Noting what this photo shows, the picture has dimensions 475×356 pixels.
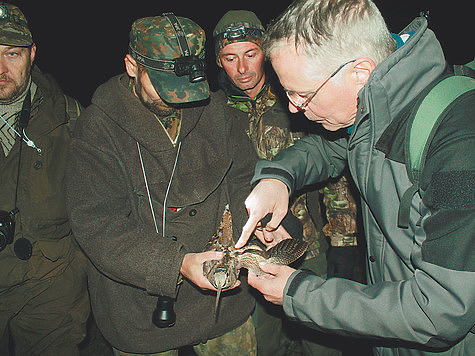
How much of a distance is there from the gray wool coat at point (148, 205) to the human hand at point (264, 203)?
31 cm

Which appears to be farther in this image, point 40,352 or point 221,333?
point 40,352

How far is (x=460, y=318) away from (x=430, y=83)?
1.18m

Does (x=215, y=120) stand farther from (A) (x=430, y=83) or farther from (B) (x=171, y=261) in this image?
(A) (x=430, y=83)

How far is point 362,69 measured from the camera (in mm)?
2008

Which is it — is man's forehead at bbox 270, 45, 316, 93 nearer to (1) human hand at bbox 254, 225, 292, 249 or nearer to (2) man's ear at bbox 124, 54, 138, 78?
(2) man's ear at bbox 124, 54, 138, 78

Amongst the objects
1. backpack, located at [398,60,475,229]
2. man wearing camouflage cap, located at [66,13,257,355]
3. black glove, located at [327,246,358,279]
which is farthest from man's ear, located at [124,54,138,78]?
black glove, located at [327,246,358,279]

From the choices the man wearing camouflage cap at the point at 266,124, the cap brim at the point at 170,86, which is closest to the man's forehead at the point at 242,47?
the man wearing camouflage cap at the point at 266,124

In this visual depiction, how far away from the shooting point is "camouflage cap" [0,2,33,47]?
3.19m

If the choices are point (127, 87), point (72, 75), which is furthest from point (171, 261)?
point (72, 75)

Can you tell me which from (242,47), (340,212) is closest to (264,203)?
(340,212)

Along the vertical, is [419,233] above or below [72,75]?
above

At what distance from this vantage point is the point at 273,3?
16562mm

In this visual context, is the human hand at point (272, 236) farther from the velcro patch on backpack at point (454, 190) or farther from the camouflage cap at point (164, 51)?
the velcro patch on backpack at point (454, 190)

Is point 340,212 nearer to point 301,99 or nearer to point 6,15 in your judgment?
point 301,99
